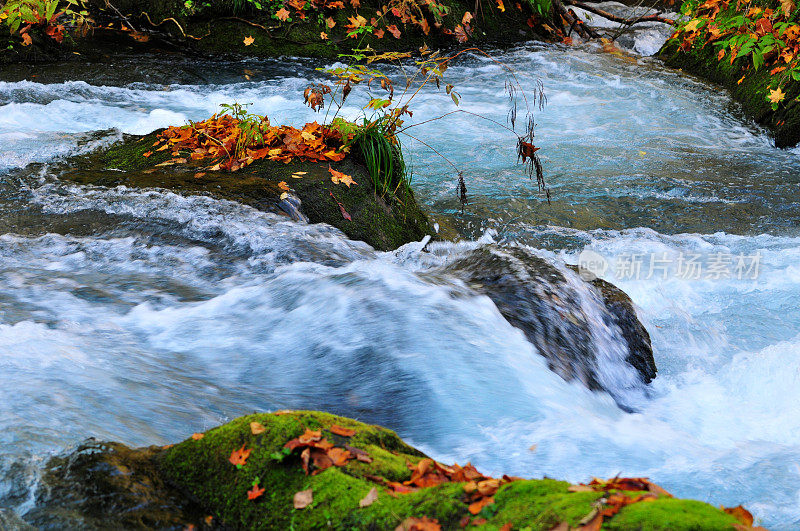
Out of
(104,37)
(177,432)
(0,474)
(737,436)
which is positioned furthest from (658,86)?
(0,474)

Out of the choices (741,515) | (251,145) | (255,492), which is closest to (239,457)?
(255,492)

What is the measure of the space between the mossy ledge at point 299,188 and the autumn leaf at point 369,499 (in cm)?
312

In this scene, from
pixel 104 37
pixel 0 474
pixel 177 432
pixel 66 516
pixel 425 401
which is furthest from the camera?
pixel 104 37

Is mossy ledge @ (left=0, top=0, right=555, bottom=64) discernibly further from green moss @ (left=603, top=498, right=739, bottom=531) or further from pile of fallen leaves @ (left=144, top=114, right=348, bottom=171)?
green moss @ (left=603, top=498, right=739, bottom=531)

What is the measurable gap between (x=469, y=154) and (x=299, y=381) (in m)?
4.85

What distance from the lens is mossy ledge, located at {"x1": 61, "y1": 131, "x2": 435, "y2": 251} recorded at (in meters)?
4.70

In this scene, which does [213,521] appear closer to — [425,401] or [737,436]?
[425,401]

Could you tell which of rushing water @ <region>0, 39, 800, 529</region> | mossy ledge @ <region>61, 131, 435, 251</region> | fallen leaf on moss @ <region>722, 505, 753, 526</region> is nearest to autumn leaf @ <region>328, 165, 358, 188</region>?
mossy ledge @ <region>61, 131, 435, 251</region>

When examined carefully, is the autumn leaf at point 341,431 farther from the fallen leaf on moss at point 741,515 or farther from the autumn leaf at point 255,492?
the fallen leaf on moss at point 741,515

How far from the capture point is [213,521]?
1774 millimetres

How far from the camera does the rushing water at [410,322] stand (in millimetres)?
2684

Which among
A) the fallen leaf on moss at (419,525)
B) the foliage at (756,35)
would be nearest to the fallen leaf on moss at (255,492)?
the fallen leaf on moss at (419,525)

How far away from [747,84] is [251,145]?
7.48m

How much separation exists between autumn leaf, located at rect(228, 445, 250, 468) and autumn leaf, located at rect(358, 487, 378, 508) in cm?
40
